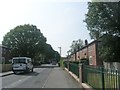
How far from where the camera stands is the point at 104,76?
35.5 ft

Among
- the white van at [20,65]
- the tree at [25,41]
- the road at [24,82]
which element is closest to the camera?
the road at [24,82]

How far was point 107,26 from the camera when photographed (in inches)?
1682

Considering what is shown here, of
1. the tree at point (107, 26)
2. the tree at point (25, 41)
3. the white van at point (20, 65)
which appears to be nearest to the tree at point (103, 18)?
the tree at point (107, 26)

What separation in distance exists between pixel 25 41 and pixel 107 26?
61.2m

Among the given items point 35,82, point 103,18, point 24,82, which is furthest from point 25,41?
point 35,82

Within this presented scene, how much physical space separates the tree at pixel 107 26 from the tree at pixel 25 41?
55457mm

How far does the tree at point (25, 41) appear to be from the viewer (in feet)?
325

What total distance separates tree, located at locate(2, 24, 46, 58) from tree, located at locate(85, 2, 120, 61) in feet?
182

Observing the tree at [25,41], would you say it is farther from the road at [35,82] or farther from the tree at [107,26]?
the road at [35,82]

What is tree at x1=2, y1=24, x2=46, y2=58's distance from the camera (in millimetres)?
99062

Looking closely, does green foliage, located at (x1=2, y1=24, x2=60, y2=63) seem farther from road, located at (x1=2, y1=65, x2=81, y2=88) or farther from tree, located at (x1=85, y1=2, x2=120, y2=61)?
road, located at (x1=2, y1=65, x2=81, y2=88)

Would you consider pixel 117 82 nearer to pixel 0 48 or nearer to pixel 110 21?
pixel 110 21

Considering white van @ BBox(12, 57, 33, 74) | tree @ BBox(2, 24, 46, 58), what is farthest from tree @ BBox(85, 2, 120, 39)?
tree @ BBox(2, 24, 46, 58)

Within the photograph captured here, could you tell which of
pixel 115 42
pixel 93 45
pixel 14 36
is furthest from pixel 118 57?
pixel 14 36
